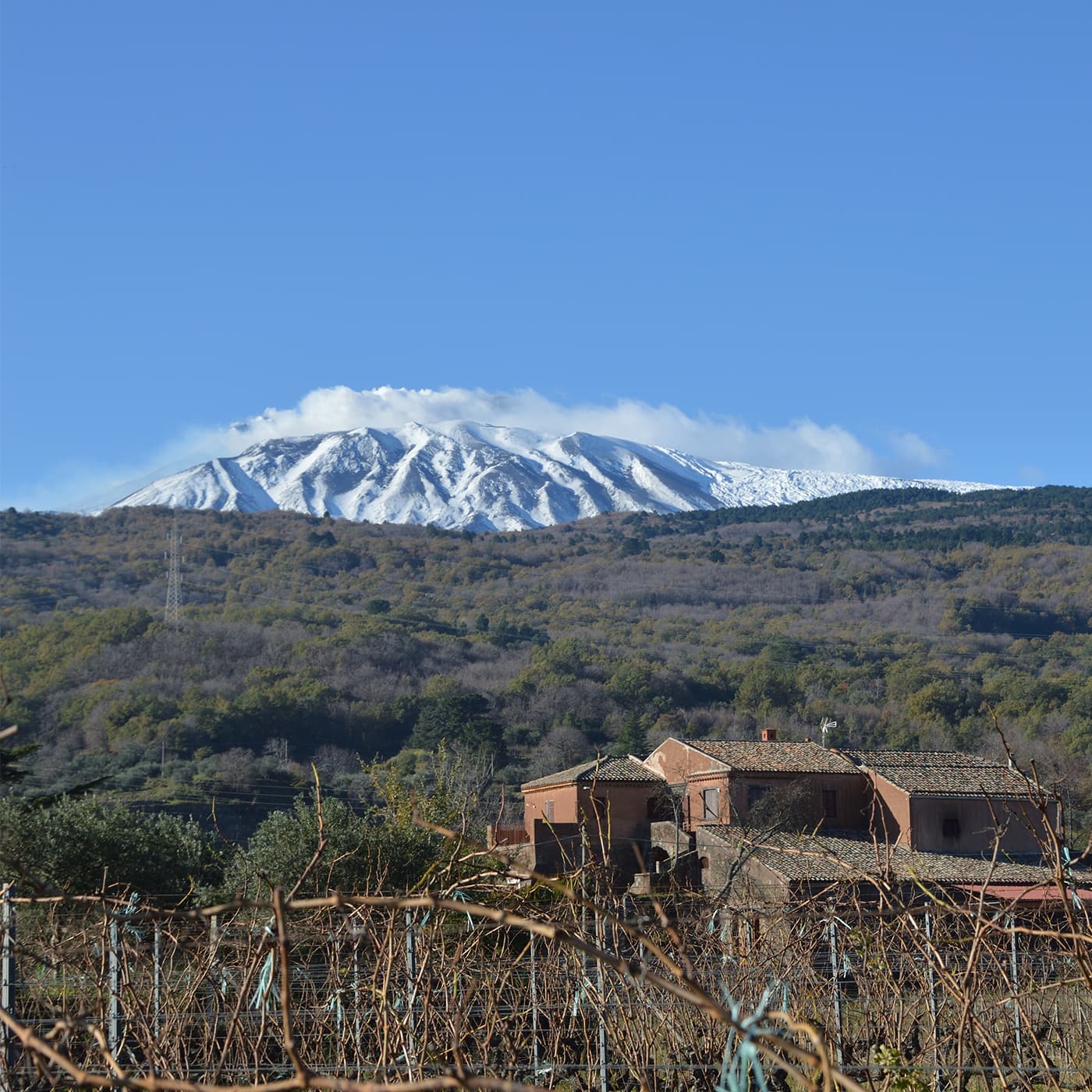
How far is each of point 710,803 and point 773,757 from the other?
2.15 meters

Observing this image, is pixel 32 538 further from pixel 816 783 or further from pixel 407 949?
pixel 407 949

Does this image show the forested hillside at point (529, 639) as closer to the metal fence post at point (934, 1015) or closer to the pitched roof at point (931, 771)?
the pitched roof at point (931, 771)

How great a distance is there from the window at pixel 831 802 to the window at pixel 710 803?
8.57ft

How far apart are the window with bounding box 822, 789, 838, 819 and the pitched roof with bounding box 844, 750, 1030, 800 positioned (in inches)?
37.4

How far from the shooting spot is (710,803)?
1325 inches

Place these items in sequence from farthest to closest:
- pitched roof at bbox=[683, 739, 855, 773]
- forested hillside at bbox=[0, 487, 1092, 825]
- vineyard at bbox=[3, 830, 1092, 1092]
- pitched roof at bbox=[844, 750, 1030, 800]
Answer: forested hillside at bbox=[0, 487, 1092, 825]
pitched roof at bbox=[683, 739, 855, 773]
pitched roof at bbox=[844, 750, 1030, 800]
vineyard at bbox=[3, 830, 1092, 1092]

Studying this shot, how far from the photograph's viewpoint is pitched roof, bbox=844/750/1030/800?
3203 centimetres

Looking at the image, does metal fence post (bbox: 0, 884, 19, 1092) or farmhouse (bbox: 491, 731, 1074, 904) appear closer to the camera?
metal fence post (bbox: 0, 884, 19, 1092)

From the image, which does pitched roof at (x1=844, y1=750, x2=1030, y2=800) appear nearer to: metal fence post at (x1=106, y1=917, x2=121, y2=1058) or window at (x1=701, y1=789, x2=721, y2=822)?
window at (x1=701, y1=789, x2=721, y2=822)

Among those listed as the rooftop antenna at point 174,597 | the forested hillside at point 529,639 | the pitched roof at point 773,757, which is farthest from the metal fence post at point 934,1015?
the rooftop antenna at point 174,597

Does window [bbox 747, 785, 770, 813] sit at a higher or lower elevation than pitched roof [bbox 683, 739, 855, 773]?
lower

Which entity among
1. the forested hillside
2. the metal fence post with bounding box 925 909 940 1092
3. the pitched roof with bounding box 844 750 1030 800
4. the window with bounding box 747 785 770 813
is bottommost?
the window with bounding box 747 785 770 813

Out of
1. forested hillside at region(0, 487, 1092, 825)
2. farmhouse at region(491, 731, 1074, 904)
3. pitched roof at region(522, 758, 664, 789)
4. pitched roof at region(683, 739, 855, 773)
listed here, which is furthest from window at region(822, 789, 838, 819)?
forested hillside at region(0, 487, 1092, 825)

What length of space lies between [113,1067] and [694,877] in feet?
96.9
